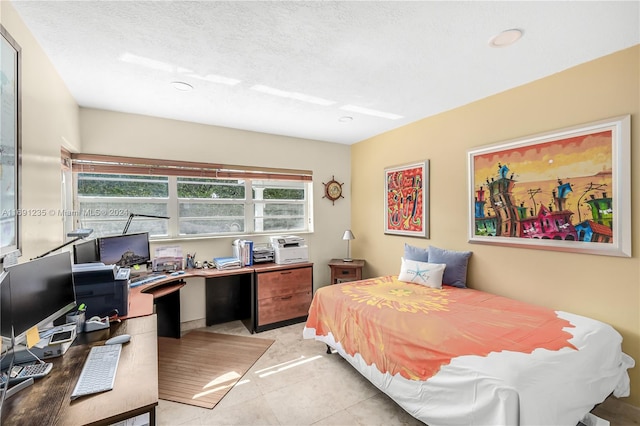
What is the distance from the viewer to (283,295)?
11.8 feet

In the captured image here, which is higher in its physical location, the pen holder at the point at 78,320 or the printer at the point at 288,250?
the printer at the point at 288,250

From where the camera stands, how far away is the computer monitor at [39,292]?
114cm

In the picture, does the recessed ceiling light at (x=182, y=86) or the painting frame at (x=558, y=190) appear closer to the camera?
the painting frame at (x=558, y=190)

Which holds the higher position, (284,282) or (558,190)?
(558,190)

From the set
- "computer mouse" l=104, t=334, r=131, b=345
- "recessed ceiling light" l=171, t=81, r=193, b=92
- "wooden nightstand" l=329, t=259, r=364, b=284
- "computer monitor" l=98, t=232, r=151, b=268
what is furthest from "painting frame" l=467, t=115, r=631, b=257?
"computer monitor" l=98, t=232, r=151, b=268

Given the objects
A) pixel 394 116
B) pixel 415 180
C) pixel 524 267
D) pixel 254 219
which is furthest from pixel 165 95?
pixel 524 267

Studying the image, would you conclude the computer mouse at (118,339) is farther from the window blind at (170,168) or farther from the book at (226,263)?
the window blind at (170,168)

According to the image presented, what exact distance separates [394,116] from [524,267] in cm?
206

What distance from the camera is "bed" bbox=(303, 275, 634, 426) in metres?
1.39

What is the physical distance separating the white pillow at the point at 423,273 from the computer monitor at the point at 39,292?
9.33 feet

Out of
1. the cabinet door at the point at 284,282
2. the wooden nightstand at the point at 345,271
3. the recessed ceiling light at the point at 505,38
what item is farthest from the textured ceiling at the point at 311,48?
the wooden nightstand at the point at 345,271

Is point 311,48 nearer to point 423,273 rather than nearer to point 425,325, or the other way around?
point 425,325

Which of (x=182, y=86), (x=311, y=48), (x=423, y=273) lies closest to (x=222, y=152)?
(x=182, y=86)

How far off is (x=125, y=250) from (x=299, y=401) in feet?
6.87
